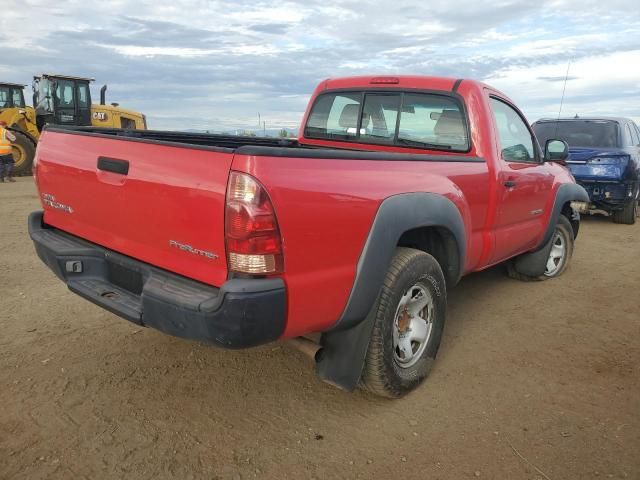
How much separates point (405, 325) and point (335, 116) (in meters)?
2.25

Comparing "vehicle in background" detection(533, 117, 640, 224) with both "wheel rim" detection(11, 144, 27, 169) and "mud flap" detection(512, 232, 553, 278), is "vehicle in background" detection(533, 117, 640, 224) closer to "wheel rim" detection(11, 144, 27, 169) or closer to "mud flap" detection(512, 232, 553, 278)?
"mud flap" detection(512, 232, 553, 278)

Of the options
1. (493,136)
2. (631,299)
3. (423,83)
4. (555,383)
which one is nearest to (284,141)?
(423,83)

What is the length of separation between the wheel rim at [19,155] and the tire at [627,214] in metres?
15.3

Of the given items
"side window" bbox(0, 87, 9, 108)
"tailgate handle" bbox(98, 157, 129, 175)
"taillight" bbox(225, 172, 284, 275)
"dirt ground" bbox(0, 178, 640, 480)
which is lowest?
"dirt ground" bbox(0, 178, 640, 480)

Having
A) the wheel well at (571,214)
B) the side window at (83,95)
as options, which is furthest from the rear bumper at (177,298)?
the side window at (83,95)

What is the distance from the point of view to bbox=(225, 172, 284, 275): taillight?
2047 millimetres

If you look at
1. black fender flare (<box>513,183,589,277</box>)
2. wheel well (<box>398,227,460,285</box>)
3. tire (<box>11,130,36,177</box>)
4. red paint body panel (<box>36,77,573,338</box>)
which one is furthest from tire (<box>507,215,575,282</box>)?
tire (<box>11,130,36,177</box>)

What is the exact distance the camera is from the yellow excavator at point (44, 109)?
50.0ft

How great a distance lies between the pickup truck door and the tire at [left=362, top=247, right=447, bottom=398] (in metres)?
1.07

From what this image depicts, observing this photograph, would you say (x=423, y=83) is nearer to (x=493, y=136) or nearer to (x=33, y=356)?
(x=493, y=136)

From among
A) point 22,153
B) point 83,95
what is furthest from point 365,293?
point 83,95

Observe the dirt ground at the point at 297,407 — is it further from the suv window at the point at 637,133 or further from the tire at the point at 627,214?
the suv window at the point at 637,133

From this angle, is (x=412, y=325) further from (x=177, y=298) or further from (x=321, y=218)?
(x=177, y=298)

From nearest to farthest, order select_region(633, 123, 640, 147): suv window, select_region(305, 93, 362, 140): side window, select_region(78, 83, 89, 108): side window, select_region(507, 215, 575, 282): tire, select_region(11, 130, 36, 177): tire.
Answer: select_region(305, 93, 362, 140): side window
select_region(507, 215, 575, 282): tire
select_region(633, 123, 640, 147): suv window
select_region(11, 130, 36, 177): tire
select_region(78, 83, 89, 108): side window
